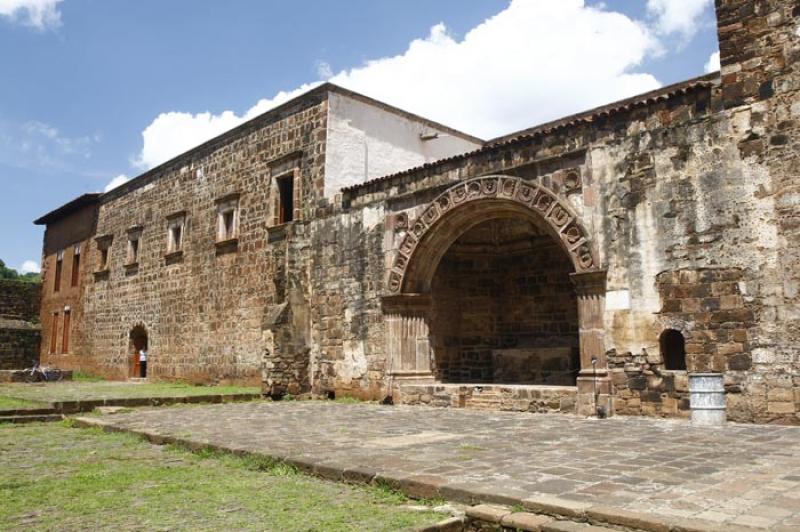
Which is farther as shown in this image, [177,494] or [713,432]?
[713,432]

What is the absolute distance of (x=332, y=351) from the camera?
12625 millimetres

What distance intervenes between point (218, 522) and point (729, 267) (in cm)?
659

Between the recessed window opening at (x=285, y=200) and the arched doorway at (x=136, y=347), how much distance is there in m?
7.94

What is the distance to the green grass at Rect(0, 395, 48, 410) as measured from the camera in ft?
32.1

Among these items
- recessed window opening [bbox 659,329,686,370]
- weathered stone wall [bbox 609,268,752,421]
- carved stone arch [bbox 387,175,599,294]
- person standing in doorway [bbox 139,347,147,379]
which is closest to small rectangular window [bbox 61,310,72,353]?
person standing in doorway [bbox 139,347,147,379]

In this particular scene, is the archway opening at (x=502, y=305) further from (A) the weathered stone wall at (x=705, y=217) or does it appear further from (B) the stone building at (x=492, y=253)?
(A) the weathered stone wall at (x=705, y=217)

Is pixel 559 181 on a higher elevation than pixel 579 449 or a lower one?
higher

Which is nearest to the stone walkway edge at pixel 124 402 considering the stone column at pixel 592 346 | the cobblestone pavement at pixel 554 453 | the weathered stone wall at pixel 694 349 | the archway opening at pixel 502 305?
the cobblestone pavement at pixel 554 453

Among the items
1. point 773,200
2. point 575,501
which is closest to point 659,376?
point 773,200

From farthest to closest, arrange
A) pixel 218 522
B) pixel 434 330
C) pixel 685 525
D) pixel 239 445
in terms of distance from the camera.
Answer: pixel 434 330, pixel 239 445, pixel 218 522, pixel 685 525

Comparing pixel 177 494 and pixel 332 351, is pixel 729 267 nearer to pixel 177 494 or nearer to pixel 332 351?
pixel 177 494

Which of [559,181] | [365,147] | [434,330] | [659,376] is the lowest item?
[659,376]

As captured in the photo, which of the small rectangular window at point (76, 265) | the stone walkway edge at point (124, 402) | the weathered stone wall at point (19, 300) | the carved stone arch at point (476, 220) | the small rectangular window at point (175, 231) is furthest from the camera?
the weathered stone wall at point (19, 300)

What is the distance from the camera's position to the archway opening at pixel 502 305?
12570 millimetres
